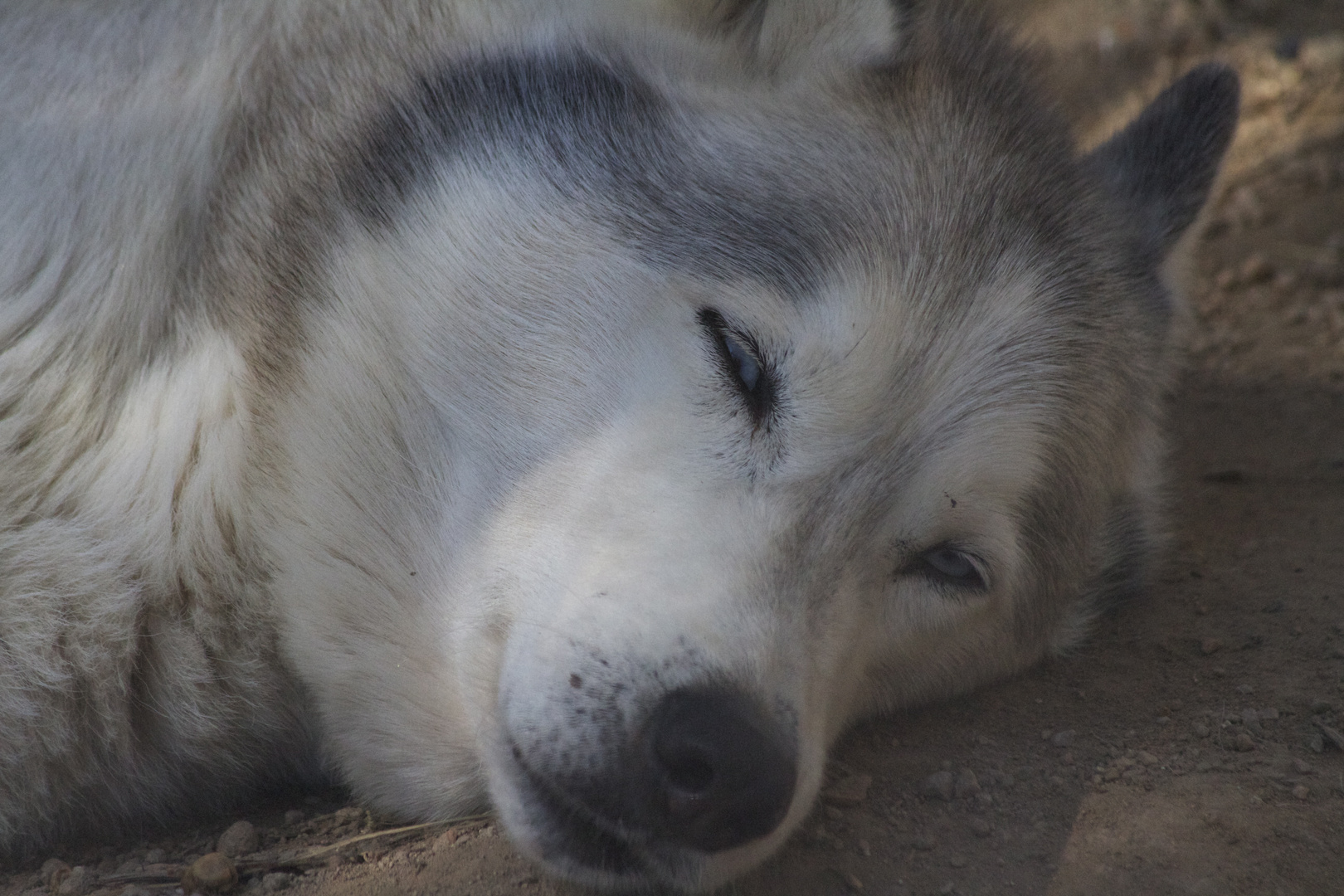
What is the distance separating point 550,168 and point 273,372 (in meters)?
0.67

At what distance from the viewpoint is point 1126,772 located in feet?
7.08

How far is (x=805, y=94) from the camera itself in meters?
2.36

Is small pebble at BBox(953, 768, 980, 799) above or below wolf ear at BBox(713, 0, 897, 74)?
below

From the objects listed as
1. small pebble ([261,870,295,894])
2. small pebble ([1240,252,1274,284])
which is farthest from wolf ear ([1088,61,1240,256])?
small pebble ([261,870,295,894])

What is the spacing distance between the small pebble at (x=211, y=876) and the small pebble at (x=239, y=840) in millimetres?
120

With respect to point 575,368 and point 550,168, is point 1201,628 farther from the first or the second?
point 550,168

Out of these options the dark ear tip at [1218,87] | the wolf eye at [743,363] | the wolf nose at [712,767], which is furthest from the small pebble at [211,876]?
the dark ear tip at [1218,87]

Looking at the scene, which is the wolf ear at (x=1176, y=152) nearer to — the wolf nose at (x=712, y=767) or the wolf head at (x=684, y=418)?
the wolf head at (x=684, y=418)

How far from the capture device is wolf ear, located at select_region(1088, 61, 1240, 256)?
3.02 metres

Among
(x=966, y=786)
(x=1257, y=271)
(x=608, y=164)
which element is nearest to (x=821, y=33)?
(x=608, y=164)

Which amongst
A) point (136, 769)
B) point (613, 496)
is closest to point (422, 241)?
point (613, 496)

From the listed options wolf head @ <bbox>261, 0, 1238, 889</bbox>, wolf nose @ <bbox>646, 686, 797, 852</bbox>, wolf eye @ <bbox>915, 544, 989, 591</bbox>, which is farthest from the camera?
wolf eye @ <bbox>915, 544, 989, 591</bbox>

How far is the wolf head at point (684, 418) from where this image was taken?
5.94 feet

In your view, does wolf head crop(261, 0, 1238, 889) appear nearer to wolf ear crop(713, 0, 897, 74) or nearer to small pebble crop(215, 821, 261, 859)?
wolf ear crop(713, 0, 897, 74)
